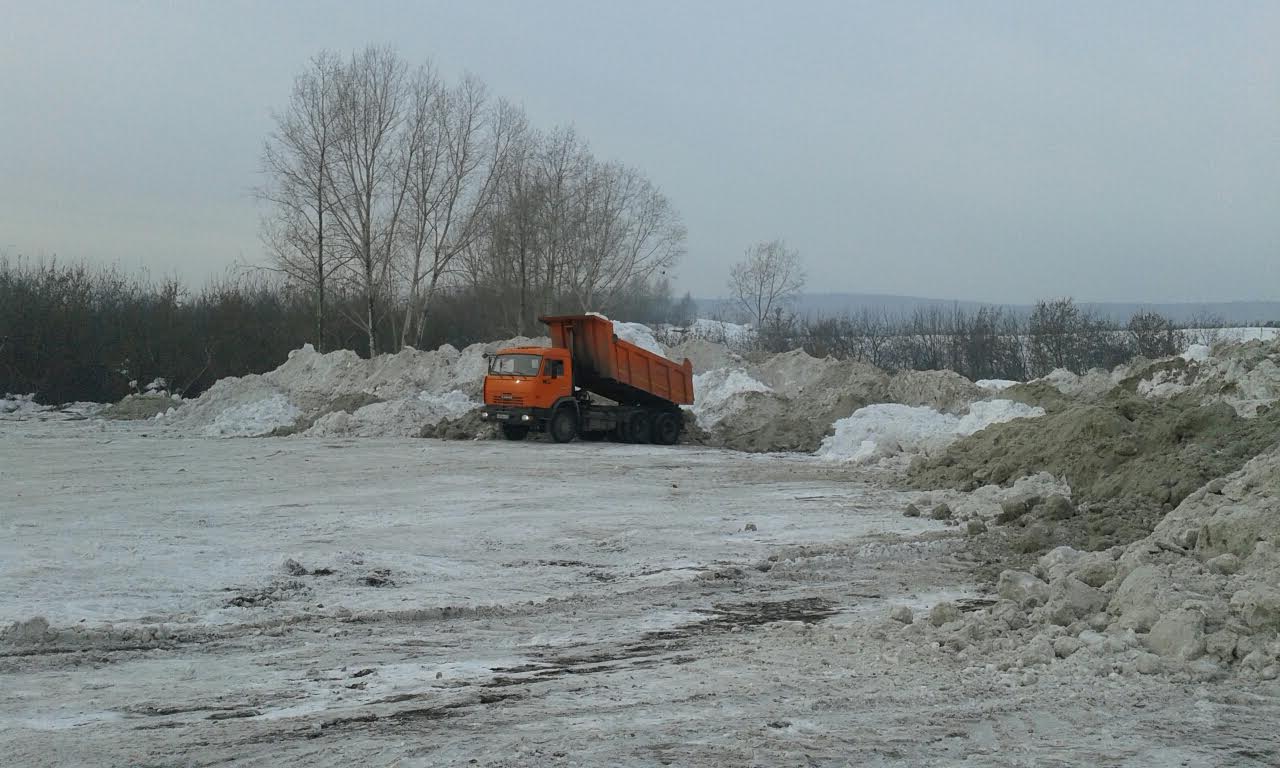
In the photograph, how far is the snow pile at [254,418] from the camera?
98.7 feet

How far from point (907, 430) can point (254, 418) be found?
18629mm

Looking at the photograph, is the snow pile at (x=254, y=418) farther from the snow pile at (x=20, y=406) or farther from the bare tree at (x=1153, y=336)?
the bare tree at (x=1153, y=336)

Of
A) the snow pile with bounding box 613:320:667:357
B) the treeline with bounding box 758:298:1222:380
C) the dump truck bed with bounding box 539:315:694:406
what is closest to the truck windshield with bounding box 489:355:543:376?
the dump truck bed with bounding box 539:315:694:406

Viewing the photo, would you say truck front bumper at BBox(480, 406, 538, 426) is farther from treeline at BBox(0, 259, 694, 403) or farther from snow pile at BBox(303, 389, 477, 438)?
treeline at BBox(0, 259, 694, 403)

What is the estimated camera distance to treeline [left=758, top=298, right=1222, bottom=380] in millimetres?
37562

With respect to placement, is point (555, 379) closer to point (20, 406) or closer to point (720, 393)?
Result: point (720, 393)

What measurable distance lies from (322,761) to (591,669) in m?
2.27

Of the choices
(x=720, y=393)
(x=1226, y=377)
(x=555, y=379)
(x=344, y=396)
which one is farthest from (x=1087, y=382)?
(x=344, y=396)

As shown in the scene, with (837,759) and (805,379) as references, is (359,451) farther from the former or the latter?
(837,759)

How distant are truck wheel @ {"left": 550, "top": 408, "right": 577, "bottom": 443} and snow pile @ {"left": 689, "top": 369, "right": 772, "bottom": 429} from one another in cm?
467

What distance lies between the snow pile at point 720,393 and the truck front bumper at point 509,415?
6.02 metres

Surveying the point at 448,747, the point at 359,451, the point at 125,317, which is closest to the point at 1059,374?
the point at 359,451

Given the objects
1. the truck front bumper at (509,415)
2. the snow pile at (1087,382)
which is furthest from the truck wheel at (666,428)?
the snow pile at (1087,382)

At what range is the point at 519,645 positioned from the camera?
7949 mm
